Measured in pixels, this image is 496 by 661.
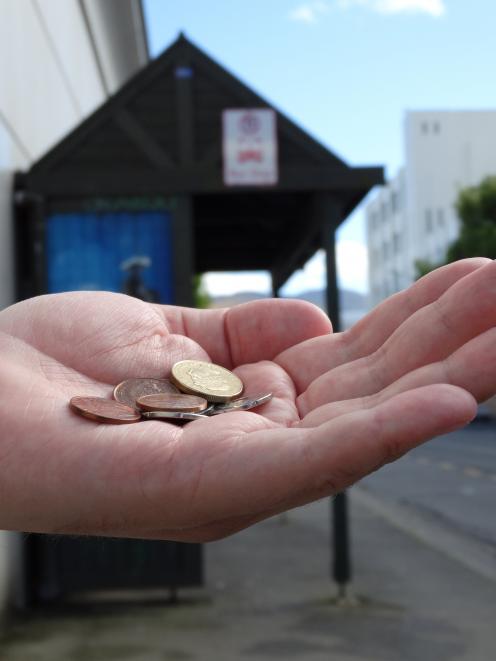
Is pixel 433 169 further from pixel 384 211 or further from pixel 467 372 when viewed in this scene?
pixel 467 372

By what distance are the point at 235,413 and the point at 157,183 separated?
16.0 ft

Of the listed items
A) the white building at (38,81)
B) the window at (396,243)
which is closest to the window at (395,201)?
the window at (396,243)

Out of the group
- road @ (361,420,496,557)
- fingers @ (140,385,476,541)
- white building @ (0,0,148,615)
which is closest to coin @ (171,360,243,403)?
fingers @ (140,385,476,541)

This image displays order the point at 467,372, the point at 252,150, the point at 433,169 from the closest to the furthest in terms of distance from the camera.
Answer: the point at 467,372, the point at 252,150, the point at 433,169

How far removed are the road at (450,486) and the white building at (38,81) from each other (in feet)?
19.0

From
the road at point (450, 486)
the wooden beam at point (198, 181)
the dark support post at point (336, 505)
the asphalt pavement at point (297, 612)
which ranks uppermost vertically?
the wooden beam at point (198, 181)

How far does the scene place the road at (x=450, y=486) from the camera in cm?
1185

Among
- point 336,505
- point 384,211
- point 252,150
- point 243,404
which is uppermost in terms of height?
point 252,150

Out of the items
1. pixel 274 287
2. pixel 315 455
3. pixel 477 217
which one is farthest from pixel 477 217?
pixel 315 455

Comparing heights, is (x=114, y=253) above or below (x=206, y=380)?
above

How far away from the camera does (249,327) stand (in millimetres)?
3133

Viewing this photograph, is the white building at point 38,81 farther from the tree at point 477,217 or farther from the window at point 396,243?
the window at point 396,243

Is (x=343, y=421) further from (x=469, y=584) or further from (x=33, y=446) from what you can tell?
(x=469, y=584)

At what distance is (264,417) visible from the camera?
96.4 inches
